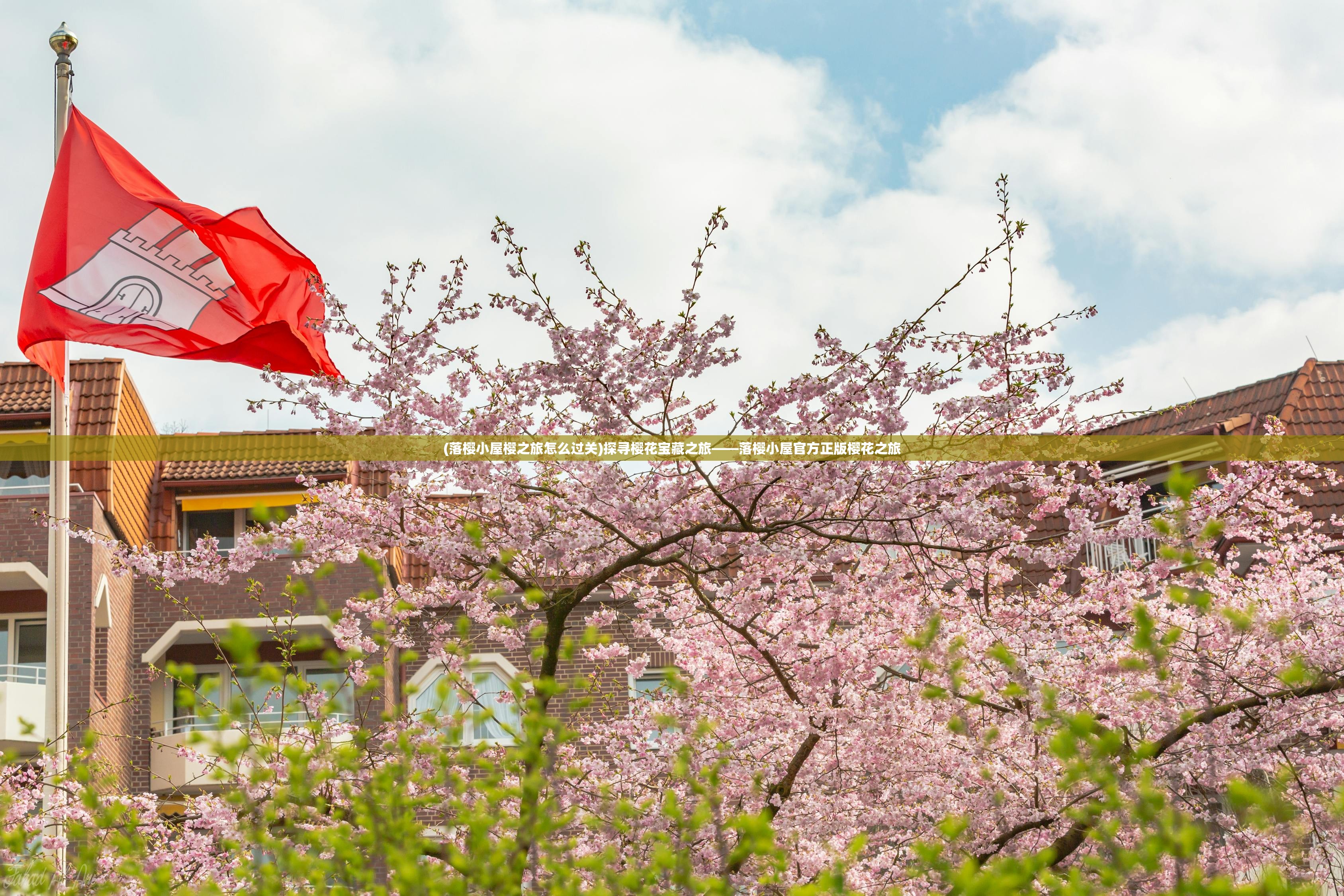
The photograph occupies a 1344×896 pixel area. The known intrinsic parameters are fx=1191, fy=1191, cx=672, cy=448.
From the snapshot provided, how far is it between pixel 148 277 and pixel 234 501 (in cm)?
934

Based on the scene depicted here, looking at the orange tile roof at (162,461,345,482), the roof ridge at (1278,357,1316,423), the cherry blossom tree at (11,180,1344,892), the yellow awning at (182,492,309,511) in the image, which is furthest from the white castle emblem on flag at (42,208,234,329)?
the roof ridge at (1278,357,1316,423)

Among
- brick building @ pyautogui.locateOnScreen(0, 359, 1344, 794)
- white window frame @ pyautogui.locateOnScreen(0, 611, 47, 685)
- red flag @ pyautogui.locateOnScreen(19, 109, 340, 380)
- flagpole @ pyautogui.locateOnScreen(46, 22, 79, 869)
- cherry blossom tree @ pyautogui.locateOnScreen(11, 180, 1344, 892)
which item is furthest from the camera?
white window frame @ pyautogui.locateOnScreen(0, 611, 47, 685)

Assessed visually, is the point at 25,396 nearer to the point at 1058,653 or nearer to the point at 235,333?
the point at 235,333

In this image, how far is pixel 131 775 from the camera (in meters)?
19.8

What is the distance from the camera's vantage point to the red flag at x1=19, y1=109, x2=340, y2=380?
12164mm

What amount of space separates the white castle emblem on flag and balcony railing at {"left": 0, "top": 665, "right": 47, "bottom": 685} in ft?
29.6

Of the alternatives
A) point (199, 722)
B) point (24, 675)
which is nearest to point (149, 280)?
point (24, 675)

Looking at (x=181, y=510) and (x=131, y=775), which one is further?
(x=181, y=510)

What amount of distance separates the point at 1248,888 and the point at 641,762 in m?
6.67

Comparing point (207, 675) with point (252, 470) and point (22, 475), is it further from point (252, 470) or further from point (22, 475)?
point (22, 475)

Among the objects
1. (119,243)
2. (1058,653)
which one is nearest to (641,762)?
(1058,653)

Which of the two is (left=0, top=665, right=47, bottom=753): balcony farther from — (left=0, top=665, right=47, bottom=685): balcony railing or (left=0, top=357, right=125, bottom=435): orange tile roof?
(left=0, top=357, right=125, bottom=435): orange tile roof

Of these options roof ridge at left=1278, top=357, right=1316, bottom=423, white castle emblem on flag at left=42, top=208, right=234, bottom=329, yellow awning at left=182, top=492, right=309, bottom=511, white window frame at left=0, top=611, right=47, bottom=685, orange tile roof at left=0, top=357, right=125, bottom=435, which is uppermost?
orange tile roof at left=0, top=357, right=125, bottom=435

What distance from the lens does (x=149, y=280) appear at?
12492 mm
